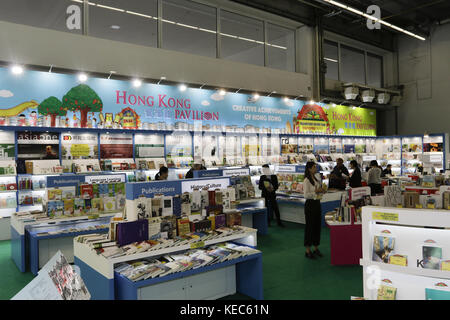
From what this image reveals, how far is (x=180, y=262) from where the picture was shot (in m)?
3.79

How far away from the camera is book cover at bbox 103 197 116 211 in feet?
19.5

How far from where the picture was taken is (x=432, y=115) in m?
15.3

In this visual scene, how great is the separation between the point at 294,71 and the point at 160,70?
5.92 m

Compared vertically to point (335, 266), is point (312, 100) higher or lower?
higher

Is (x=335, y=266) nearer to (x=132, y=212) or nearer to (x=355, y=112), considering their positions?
(x=132, y=212)

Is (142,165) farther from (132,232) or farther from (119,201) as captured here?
(132,232)

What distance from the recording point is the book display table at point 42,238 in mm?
5328

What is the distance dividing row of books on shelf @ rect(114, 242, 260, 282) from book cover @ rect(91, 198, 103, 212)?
92.8 inches

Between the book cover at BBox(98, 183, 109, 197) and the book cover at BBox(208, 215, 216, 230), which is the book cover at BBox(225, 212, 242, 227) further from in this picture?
the book cover at BBox(98, 183, 109, 197)

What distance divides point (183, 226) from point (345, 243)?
295 centimetres

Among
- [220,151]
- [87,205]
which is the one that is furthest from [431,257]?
[220,151]

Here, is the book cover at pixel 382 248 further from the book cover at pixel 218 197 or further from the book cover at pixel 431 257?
the book cover at pixel 218 197

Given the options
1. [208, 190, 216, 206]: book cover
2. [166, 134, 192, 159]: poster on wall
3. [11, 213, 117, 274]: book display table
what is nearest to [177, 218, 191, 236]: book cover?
[208, 190, 216, 206]: book cover

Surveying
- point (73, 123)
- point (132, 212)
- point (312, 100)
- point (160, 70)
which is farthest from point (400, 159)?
point (132, 212)
